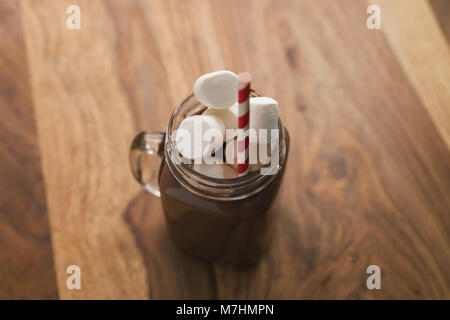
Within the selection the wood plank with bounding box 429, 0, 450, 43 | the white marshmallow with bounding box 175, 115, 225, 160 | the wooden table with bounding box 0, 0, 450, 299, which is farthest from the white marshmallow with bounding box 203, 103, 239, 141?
the wood plank with bounding box 429, 0, 450, 43

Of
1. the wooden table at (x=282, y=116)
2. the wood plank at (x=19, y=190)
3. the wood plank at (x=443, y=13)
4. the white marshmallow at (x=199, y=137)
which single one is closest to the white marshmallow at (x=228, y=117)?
the white marshmallow at (x=199, y=137)

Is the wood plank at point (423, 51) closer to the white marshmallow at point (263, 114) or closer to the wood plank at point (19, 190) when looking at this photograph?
the white marshmallow at point (263, 114)

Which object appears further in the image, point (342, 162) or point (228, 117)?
point (342, 162)

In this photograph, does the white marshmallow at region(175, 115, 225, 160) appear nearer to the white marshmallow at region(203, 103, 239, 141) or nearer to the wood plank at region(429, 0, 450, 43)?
the white marshmallow at region(203, 103, 239, 141)

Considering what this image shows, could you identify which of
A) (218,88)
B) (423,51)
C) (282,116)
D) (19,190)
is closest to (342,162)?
(282,116)

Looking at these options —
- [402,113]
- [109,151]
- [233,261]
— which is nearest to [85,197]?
[109,151]

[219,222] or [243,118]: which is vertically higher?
[243,118]

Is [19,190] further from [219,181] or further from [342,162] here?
[342,162]
